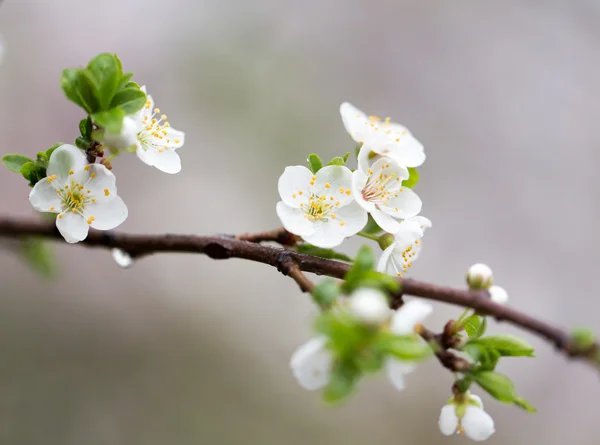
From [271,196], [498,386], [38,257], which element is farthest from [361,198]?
[271,196]

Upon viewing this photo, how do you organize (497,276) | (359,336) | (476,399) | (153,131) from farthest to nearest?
(497,276)
(153,131)
(476,399)
(359,336)

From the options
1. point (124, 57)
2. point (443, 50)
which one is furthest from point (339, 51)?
point (124, 57)

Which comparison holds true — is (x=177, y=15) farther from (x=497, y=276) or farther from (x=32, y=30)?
(x=497, y=276)

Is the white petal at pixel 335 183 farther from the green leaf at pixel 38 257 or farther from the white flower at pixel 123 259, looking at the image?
the green leaf at pixel 38 257

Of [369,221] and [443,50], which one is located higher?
[443,50]

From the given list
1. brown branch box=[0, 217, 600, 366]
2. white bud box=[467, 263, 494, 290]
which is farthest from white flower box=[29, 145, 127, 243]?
white bud box=[467, 263, 494, 290]

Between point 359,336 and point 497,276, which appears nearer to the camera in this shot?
point 359,336

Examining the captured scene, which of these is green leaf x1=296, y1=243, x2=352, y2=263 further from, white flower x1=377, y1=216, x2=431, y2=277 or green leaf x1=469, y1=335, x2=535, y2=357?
green leaf x1=469, y1=335, x2=535, y2=357
